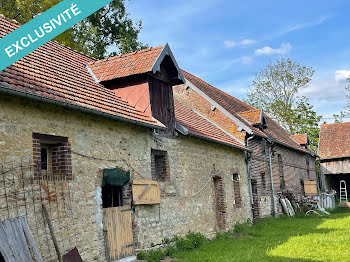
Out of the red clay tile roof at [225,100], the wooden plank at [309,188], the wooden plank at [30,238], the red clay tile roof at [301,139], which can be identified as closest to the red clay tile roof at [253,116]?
the red clay tile roof at [225,100]

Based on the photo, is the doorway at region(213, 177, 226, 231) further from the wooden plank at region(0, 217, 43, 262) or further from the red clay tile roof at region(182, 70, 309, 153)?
the wooden plank at region(0, 217, 43, 262)

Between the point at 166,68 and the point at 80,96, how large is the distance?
401cm

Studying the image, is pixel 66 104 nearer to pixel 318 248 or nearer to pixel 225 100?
pixel 318 248

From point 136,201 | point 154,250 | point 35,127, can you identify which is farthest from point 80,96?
point 154,250

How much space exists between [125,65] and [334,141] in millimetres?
24454

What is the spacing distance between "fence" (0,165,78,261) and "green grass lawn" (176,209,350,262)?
3.45 m

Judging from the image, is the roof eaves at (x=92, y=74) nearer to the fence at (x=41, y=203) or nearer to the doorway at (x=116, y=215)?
the doorway at (x=116, y=215)

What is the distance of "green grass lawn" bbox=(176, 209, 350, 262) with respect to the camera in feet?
31.5

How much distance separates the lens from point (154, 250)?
10.0 meters

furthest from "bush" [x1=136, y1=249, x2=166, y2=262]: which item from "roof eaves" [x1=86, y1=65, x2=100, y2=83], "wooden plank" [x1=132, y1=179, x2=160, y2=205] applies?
"roof eaves" [x1=86, y1=65, x2=100, y2=83]

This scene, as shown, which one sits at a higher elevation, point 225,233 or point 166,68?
point 166,68

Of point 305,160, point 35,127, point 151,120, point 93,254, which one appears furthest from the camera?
point 305,160

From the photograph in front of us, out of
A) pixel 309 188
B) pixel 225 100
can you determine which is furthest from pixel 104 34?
pixel 309 188

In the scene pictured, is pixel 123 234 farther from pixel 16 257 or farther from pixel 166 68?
pixel 166 68
